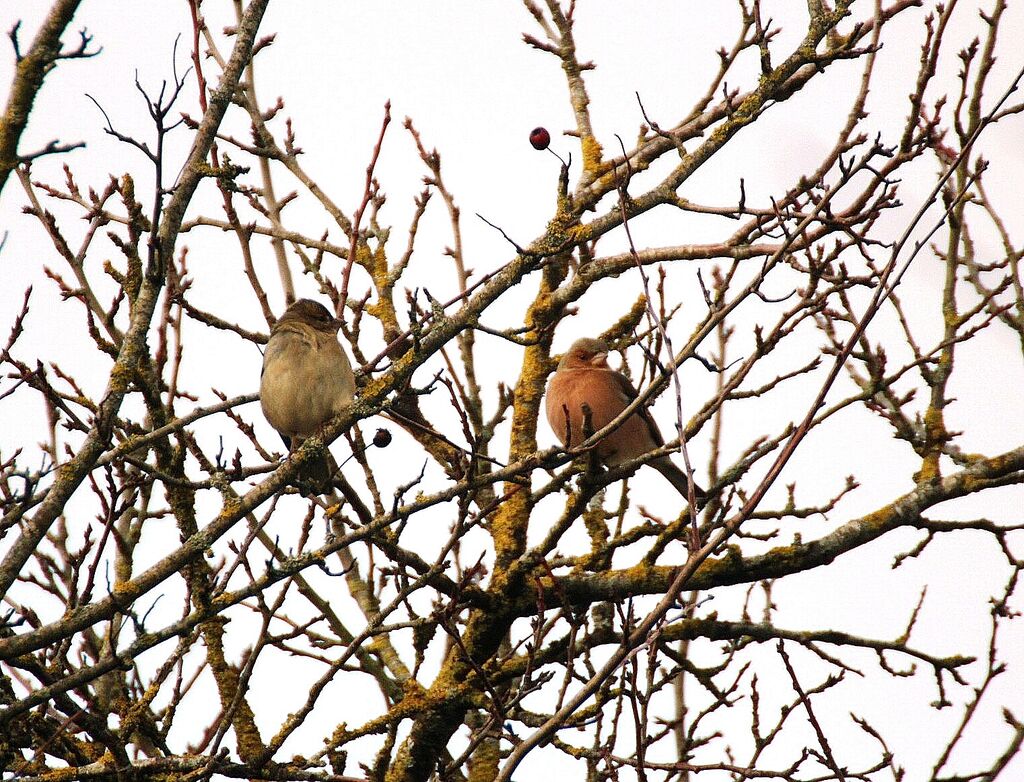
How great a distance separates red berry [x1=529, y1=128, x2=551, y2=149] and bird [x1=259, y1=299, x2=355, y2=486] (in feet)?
4.13

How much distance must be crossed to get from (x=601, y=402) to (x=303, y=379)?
2328 mm

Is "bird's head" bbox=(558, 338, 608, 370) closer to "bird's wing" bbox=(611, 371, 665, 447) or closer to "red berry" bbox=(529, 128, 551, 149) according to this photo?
"bird's wing" bbox=(611, 371, 665, 447)

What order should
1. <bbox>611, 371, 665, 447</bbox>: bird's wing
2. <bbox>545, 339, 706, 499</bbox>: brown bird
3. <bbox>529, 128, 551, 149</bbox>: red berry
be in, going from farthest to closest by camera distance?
<bbox>611, 371, 665, 447</bbox>: bird's wing, <bbox>545, 339, 706, 499</bbox>: brown bird, <bbox>529, 128, 551, 149</bbox>: red berry

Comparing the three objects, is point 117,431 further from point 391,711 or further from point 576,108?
point 576,108

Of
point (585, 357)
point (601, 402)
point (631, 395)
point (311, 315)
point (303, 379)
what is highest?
point (585, 357)

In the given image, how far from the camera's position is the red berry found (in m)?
5.63

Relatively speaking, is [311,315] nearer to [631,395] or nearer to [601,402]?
[601,402]

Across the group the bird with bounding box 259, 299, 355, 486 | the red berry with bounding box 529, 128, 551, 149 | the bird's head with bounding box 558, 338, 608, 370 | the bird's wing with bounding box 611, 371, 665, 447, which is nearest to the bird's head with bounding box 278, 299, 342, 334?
the bird with bounding box 259, 299, 355, 486

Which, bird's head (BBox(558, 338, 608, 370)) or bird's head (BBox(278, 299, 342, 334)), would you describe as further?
bird's head (BBox(558, 338, 608, 370))

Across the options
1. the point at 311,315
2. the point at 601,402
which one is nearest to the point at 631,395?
the point at 601,402

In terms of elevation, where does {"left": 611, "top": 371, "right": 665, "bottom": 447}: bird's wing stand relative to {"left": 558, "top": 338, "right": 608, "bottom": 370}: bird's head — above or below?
below

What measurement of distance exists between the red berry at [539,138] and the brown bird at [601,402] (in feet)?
6.31

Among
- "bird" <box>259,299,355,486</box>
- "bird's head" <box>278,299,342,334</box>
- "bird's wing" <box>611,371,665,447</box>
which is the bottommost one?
"bird" <box>259,299,355,486</box>

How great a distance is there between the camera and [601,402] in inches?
294
